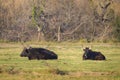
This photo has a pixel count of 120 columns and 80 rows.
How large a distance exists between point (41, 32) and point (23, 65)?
2399 centimetres

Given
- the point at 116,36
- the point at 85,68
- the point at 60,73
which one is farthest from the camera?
the point at 116,36

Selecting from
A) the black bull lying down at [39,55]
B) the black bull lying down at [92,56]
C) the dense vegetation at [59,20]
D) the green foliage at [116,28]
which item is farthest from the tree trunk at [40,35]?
the black bull lying down at [39,55]

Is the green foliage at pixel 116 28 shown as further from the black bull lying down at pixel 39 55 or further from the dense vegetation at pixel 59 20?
the black bull lying down at pixel 39 55

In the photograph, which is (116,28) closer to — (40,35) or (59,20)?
(59,20)

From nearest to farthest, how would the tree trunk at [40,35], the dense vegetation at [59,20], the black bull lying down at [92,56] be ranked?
the black bull lying down at [92,56] < the tree trunk at [40,35] < the dense vegetation at [59,20]

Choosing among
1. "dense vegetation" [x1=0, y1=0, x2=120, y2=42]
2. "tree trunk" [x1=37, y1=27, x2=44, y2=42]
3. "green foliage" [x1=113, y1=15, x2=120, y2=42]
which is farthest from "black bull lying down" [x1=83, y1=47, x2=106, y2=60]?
"green foliage" [x1=113, y1=15, x2=120, y2=42]

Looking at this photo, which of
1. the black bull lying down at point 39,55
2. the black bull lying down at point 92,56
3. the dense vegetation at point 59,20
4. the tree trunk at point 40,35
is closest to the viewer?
the black bull lying down at point 39,55

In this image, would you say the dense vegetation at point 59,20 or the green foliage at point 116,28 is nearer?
the green foliage at point 116,28

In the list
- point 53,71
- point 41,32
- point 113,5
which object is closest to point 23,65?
point 53,71

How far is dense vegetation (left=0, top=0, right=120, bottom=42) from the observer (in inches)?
1686

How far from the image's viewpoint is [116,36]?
42812 mm

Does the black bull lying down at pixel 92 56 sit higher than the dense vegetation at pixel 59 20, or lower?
lower

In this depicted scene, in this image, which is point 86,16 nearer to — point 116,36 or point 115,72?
point 116,36

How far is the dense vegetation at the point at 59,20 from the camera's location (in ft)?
140
